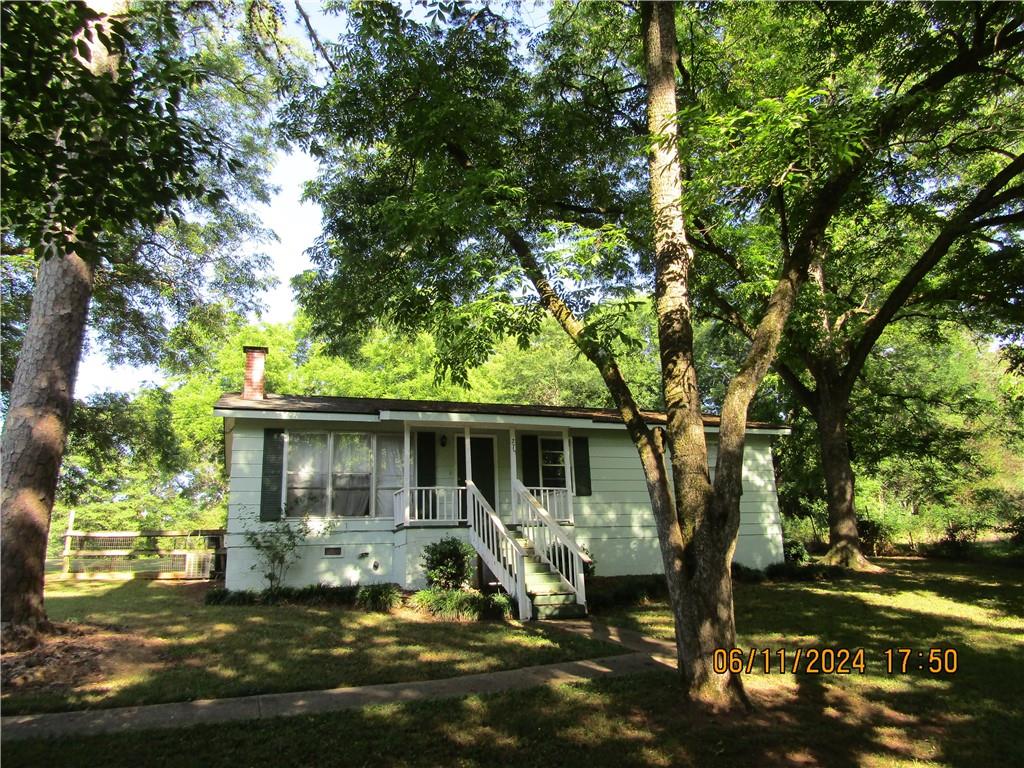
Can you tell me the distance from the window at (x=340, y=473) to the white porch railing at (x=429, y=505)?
50 centimetres

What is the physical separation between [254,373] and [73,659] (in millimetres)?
7542

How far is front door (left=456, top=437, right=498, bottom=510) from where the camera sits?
13.2 metres

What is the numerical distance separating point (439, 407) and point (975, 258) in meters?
11.3

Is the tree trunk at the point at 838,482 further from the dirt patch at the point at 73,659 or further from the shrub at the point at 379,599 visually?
the dirt patch at the point at 73,659

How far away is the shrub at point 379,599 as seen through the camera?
9930 millimetres

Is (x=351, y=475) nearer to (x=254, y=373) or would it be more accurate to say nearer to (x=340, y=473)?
(x=340, y=473)

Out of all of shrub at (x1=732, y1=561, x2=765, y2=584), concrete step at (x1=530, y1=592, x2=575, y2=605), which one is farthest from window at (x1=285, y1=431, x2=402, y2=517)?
shrub at (x1=732, y1=561, x2=765, y2=584)

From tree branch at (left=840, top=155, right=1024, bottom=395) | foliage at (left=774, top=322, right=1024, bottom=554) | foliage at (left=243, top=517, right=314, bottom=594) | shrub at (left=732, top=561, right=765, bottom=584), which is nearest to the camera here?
tree branch at (left=840, top=155, right=1024, bottom=395)

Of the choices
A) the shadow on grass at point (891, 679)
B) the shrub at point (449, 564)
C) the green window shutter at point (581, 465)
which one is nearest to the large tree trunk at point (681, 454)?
the shadow on grass at point (891, 679)

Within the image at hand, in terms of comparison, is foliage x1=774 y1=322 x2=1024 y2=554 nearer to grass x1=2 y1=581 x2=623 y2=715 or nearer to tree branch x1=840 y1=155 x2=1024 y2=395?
tree branch x1=840 y1=155 x2=1024 y2=395

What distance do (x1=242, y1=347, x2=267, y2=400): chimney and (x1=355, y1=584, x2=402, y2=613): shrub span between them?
4.90 m

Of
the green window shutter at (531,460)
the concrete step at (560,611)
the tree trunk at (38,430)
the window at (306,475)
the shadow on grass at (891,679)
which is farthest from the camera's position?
the green window shutter at (531,460)

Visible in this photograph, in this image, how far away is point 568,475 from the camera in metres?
13.1

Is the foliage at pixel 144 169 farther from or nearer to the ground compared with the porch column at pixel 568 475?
farther from the ground
